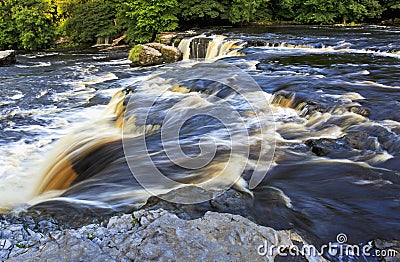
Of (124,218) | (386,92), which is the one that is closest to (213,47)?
(386,92)

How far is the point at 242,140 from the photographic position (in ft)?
16.0

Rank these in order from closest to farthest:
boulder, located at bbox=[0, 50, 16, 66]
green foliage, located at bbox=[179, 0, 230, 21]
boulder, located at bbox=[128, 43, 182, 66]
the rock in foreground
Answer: the rock in foreground → boulder, located at bbox=[128, 43, 182, 66] → boulder, located at bbox=[0, 50, 16, 66] → green foliage, located at bbox=[179, 0, 230, 21]

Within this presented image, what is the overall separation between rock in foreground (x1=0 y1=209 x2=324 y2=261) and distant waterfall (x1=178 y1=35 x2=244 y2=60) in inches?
433

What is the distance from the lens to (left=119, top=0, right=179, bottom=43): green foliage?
723 inches

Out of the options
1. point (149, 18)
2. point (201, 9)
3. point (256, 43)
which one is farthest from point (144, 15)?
point (256, 43)

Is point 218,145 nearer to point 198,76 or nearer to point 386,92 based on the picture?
point 386,92

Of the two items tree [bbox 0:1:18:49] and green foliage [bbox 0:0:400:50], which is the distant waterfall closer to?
green foliage [bbox 0:0:400:50]

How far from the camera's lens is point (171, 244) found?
2.24 meters

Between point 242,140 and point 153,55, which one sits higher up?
point 153,55

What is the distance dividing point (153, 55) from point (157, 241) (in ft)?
37.0

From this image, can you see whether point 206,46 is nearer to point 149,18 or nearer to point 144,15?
point 149,18

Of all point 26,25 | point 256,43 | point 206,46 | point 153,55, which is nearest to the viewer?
point 153,55

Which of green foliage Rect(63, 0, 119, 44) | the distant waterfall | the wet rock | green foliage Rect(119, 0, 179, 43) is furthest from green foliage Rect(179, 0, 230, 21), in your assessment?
the wet rock

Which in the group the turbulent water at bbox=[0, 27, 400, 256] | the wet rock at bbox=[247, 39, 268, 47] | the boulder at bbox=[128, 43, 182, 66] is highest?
the wet rock at bbox=[247, 39, 268, 47]
